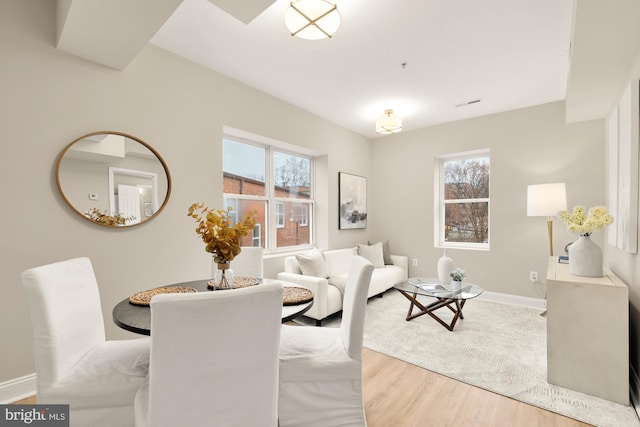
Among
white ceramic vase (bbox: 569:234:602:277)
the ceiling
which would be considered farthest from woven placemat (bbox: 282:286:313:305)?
white ceramic vase (bbox: 569:234:602:277)

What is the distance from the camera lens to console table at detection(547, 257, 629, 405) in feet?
6.14

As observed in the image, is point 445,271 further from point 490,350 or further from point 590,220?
point 590,220

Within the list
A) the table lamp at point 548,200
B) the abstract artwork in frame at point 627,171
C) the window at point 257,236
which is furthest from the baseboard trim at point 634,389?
the window at point 257,236

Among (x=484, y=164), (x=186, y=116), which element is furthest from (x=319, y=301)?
(x=484, y=164)

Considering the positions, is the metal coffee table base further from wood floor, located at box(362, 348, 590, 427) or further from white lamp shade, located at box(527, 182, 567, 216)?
white lamp shade, located at box(527, 182, 567, 216)

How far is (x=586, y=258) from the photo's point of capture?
7.12 feet

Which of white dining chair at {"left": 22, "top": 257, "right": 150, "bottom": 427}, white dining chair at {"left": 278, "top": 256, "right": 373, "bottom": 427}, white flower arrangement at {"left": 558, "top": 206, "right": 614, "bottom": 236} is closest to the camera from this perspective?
white dining chair at {"left": 22, "top": 257, "right": 150, "bottom": 427}

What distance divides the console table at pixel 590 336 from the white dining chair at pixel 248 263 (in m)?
2.31

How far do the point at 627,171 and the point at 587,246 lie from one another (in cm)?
59

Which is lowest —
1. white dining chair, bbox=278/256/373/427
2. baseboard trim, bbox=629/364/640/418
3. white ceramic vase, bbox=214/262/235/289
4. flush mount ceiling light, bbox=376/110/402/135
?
baseboard trim, bbox=629/364/640/418

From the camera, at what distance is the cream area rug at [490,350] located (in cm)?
186

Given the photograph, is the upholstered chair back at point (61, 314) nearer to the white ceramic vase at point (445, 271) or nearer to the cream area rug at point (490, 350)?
the cream area rug at point (490, 350)

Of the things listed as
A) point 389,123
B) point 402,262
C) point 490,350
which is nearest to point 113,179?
point 389,123

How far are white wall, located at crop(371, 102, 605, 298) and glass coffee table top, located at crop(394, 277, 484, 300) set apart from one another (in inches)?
47.7
